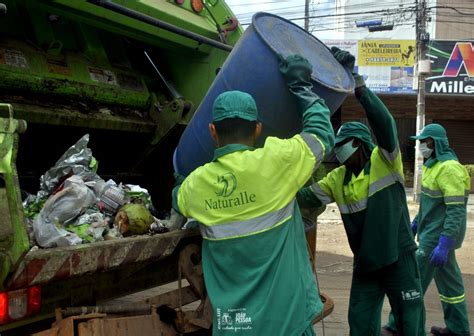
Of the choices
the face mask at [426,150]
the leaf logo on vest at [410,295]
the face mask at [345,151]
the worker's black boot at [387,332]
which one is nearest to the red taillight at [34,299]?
the face mask at [345,151]

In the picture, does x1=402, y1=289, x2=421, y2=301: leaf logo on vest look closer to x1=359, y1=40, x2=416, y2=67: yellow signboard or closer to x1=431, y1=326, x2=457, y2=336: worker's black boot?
x1=431, y1=326, x2=457, y2=336: worker's black boot

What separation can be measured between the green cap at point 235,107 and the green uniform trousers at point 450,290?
2.59 metres

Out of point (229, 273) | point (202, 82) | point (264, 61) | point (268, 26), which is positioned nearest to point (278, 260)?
point (229, 273)

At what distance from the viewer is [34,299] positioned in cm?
205

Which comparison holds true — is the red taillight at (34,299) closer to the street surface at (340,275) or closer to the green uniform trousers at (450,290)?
the street surface at (340,275)

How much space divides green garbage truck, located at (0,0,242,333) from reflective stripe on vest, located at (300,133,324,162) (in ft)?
2.44

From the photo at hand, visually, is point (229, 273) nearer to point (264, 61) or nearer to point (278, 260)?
point (278, 260)

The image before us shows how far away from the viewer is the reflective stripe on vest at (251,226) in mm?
2066

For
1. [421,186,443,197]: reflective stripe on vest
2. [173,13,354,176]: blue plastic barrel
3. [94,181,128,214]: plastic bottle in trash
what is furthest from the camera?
[421,186,443,197]: reflective stripe on vest

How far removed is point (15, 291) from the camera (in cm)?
194

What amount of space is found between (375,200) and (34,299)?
183cm

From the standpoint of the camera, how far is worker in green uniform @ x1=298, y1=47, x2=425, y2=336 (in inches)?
123

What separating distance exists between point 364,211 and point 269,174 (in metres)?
1.32

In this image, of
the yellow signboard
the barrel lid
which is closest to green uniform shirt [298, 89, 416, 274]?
the barrel lid
